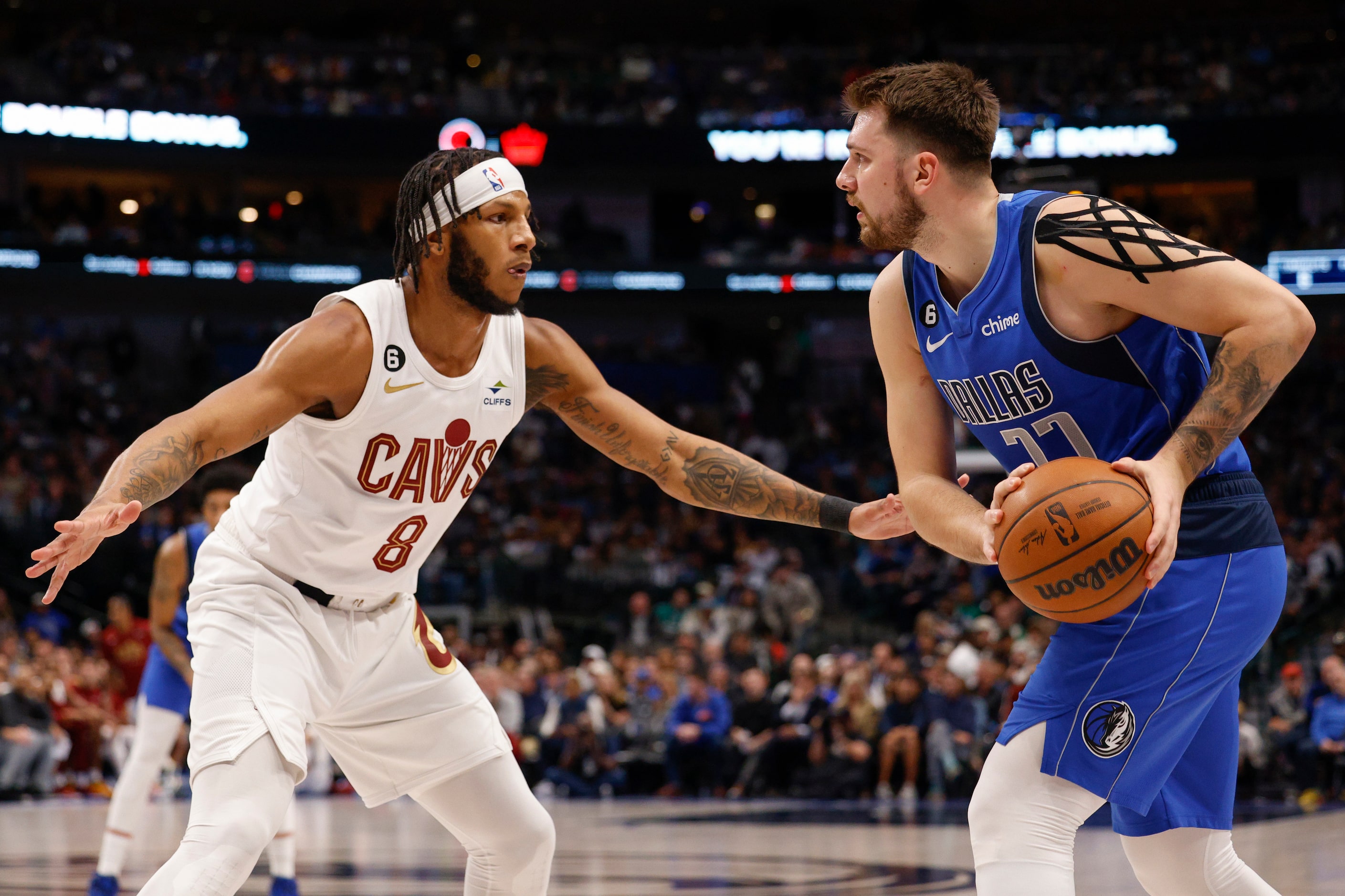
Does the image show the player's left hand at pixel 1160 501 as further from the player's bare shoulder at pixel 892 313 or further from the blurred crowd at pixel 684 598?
the blurred crowd at pixel 684 598

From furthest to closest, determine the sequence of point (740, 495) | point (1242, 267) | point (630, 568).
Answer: point (630, 568)
point (740, 495)
point (1242, 267)

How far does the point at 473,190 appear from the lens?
412cm

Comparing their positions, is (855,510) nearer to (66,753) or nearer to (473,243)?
(473,243)

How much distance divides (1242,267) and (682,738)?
11777 millimetres

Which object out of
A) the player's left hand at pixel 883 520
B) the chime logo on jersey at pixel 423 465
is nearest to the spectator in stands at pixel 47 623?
the chime logo on jersey at pixel 423 465

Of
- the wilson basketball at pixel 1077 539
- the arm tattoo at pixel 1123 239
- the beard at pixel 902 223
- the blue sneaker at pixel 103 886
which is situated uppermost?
the beard at pixel 902 223

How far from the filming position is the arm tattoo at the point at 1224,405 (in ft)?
Answer: 9.87

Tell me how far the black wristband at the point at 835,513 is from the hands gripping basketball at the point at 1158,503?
120 cm

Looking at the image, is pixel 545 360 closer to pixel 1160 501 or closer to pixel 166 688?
pixel 1160 501

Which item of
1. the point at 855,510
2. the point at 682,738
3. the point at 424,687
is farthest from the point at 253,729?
the point at 682,738

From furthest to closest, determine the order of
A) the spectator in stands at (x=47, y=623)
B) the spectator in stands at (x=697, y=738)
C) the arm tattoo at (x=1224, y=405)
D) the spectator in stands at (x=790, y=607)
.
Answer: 1. the spectator in stands at (x=47, y=623)
2. the spectator in stands at (x=790, y=607)
3. the spectator in stands at (x=697, y=738)
4. the arm tattoo at (x=1224, y=405)

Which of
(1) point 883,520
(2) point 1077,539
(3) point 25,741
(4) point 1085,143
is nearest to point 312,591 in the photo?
(1) point 883,520

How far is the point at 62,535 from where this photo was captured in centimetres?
322

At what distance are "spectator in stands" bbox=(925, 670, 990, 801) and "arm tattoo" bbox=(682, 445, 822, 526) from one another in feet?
30.1
